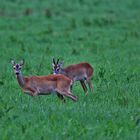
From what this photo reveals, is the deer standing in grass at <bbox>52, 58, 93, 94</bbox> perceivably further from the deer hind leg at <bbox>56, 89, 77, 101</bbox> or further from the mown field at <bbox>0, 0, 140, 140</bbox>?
the deer hind leg at <bbox>56, 89, 77, 101</bbox>

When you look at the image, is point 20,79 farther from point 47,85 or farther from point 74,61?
point 74,61

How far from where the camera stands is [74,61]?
65.6 feet

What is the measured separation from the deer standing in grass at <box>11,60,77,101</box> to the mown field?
18cm

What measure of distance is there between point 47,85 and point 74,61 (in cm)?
604

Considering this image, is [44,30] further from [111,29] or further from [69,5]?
[69,5]

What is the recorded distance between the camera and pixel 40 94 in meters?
14.2

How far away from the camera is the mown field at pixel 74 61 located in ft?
35.3

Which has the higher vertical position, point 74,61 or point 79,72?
point 74,61

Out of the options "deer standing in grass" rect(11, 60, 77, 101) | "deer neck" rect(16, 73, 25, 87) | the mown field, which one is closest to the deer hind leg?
"deer standing in grass" rect(11, 60, 77, 101)

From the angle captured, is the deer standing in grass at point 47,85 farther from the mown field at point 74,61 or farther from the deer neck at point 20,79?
the mown field at point 74,61

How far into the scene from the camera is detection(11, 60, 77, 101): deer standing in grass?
45.4ft

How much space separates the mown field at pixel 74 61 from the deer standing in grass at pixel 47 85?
18 cm

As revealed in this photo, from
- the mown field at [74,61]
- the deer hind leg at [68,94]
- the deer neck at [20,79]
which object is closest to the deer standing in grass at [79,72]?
the mown field at [74,61]

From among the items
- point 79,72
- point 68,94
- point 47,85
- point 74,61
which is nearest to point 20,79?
point 47,85
